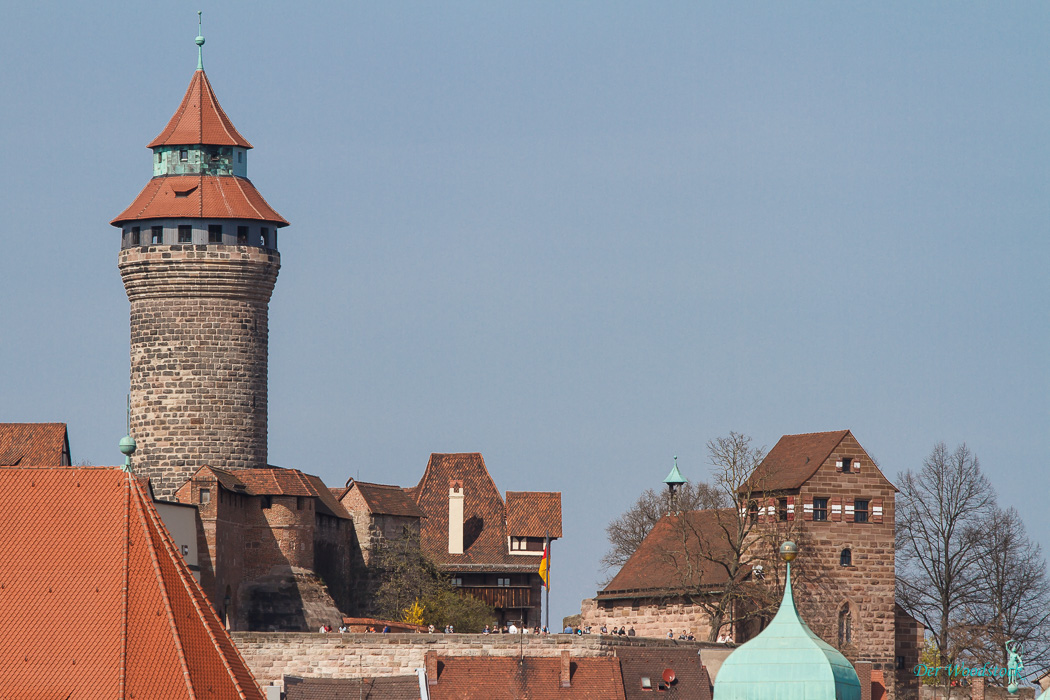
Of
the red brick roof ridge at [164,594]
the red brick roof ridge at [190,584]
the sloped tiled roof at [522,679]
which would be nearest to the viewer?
the red brick roof ridge at [164,594]

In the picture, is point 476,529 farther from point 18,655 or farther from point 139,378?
point 18,655

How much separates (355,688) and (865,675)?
55.9ft

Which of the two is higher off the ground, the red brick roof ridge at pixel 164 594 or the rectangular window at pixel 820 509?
the rectangular window at pixel 820 509

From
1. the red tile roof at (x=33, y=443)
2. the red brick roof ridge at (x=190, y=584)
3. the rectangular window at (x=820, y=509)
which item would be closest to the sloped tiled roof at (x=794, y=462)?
the rectangular window at (x=820, y=509)

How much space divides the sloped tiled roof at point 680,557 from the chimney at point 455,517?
25.7 ft

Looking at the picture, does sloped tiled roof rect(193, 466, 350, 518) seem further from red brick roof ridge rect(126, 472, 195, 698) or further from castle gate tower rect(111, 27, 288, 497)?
red brick roof ridge rect(126, 472, 195, 698)

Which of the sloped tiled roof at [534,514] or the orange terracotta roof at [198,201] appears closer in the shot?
the orange terracotta roof at [198,201]

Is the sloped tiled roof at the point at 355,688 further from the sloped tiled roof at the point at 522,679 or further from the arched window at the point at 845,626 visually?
the arched window at the point at 845,626

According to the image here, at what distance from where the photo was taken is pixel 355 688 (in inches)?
2623

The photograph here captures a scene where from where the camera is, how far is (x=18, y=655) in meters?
40.4

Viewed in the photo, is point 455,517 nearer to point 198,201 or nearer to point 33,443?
point 198,201

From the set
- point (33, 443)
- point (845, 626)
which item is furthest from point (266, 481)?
point (845, 626)

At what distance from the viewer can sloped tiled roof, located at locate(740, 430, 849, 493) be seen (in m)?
80.5

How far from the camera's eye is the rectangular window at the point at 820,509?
80.4 metres
